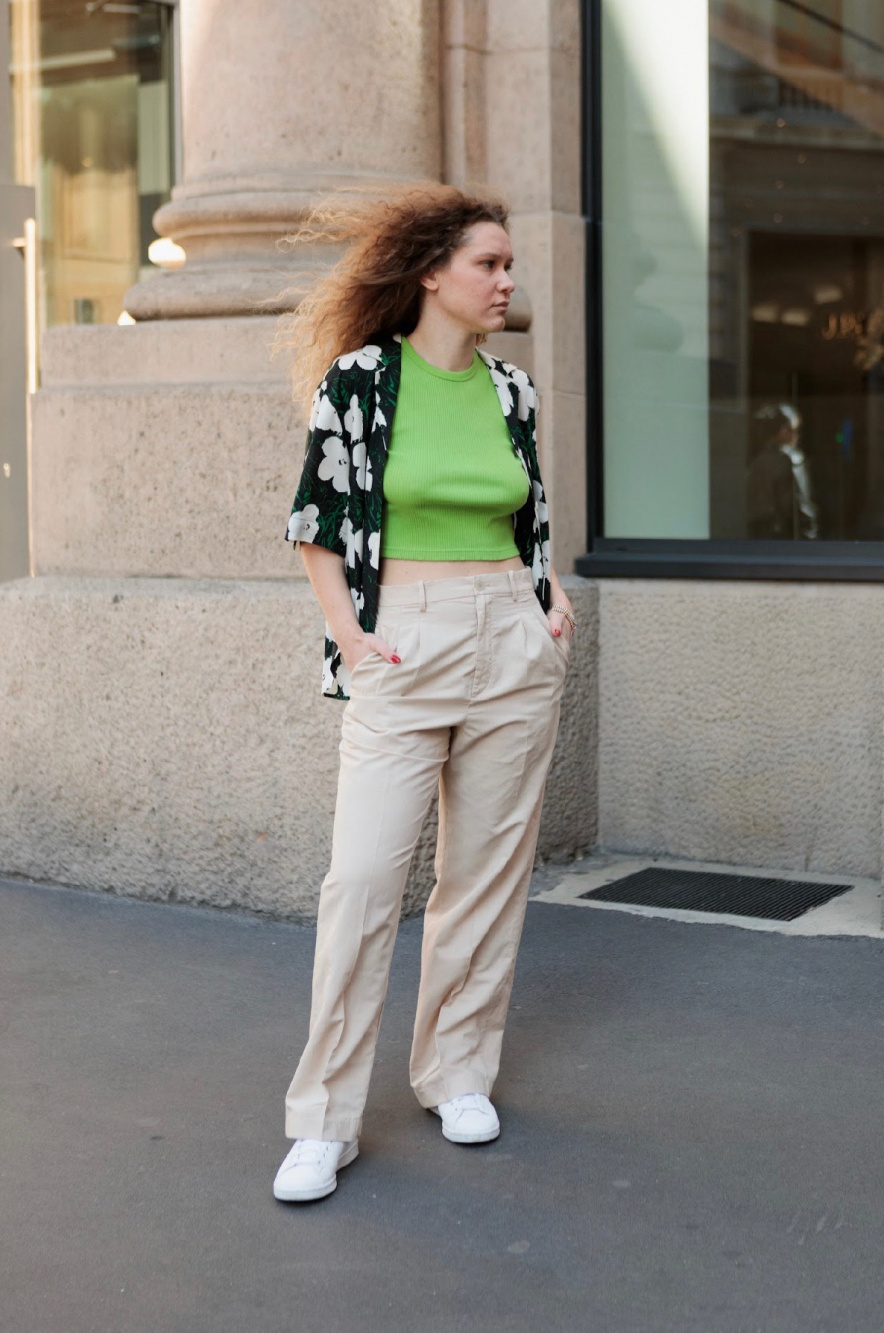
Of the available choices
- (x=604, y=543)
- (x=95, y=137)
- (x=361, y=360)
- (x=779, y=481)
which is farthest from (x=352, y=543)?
(x=95, y=137)

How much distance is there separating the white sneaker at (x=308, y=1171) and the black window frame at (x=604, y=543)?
3203mm

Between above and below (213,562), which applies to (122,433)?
above

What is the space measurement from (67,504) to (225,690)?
1.05 metres

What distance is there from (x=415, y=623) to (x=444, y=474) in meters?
0.31

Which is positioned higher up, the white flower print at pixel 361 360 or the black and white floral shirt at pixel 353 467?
the white flower print at pixel 361 360

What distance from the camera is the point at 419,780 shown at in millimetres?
3533

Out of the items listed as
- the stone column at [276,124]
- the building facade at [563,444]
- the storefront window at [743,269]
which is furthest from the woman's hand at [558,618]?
the storefront window at [743,269]

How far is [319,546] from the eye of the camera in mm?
3553

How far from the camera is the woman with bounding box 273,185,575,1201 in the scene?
137 inches

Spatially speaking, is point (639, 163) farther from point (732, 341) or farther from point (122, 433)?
point (122, 433)

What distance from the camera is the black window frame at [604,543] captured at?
19.9 feet

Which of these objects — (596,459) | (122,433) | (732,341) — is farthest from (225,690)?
(732,341)

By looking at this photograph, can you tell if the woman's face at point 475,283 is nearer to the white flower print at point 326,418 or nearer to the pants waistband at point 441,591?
the white flower print at point 326,418

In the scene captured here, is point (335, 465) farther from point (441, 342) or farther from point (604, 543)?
point (604, 543)
